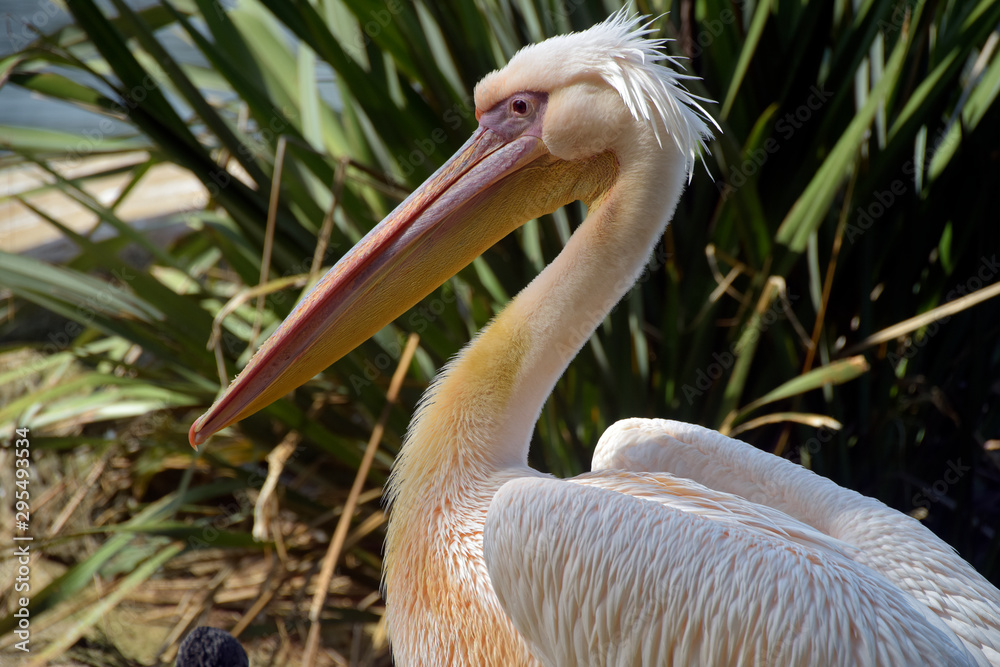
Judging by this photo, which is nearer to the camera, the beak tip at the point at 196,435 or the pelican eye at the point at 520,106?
the beak tip at the point at 196,435

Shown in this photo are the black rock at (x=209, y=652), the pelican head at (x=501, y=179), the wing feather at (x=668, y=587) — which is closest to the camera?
the wing feather at (x=668, y=587)

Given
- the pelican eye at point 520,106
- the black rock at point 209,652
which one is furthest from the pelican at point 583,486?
the black rock at point 209,652

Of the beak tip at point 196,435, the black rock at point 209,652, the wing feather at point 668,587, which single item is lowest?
the wing feather at point 668,587

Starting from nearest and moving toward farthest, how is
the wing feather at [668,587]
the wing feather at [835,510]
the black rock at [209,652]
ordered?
the wing feather at [668,587] < the wing feather at [835,510] < the black rock at [209,652]

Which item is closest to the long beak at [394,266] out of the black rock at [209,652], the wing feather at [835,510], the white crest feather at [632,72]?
the white crest feather at [632,72]

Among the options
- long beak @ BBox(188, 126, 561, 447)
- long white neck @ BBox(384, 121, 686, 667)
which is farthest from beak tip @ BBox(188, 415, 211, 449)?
long white neck @ BBox(384, 121, 686, 667)

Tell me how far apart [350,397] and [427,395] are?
1.00 m

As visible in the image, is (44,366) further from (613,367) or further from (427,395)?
(613,367)

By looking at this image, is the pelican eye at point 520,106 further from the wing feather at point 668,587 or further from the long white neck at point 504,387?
the wing feather at point 668,587

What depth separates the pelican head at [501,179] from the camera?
59.6 inches

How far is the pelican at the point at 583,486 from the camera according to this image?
1.27m

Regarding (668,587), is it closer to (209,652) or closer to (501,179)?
(501,179)

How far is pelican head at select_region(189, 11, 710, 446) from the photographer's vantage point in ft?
4.97

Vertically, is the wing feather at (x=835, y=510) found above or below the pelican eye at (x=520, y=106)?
below
